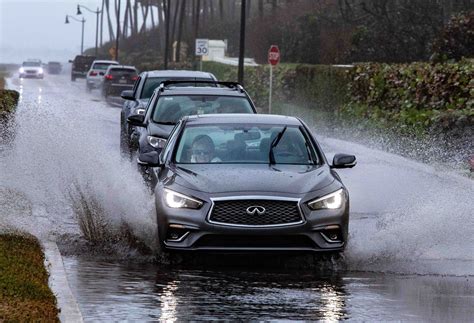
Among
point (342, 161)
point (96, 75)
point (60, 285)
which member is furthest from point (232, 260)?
point (96, 75)

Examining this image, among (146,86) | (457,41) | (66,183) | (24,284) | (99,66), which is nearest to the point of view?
(24,284)

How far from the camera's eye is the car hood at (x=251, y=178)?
12180 millimetres

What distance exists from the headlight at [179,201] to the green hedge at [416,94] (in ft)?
54.1

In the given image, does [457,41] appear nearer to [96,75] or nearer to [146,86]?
[146,86]

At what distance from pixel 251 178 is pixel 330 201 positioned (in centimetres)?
73

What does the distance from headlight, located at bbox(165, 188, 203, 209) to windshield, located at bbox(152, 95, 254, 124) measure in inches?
276

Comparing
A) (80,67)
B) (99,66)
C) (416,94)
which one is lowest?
(80,67)

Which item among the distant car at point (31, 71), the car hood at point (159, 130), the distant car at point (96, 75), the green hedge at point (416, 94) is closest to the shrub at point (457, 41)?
the green hedge at point (416, 94)

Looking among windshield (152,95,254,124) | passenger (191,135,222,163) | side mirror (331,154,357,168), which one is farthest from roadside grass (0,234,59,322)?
windshield (152,95,254,124)

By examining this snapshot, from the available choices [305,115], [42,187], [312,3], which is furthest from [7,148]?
[312,3]

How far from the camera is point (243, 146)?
13.6m

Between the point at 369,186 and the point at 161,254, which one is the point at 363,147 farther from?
the point at 161,254

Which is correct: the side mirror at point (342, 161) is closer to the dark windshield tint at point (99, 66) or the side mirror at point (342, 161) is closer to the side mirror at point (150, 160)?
the side mirror at point (150, 160)

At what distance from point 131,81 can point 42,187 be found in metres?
44.4
